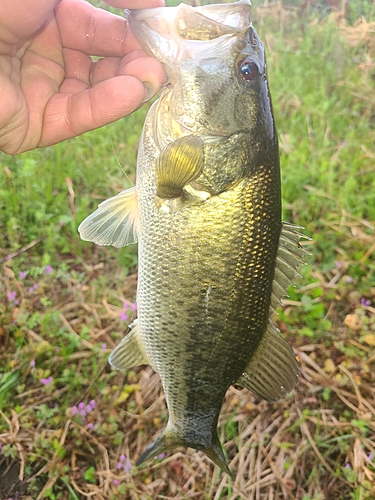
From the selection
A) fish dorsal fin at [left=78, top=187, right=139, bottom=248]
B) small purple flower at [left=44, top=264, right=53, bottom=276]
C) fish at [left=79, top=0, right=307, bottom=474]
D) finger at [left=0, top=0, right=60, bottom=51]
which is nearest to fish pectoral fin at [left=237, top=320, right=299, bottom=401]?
fish at [left=79, top=0, right=307, bottom=474]

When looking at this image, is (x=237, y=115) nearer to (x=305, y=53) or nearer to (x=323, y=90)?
(x=323, y=90)

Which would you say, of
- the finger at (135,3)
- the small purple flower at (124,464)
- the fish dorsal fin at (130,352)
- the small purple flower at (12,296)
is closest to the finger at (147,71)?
the finger at (135,3)

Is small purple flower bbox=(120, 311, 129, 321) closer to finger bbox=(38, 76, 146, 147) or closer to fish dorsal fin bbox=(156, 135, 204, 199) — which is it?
finger bbox=(38, 76, 146, 147)

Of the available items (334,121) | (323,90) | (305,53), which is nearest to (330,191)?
(334,121)

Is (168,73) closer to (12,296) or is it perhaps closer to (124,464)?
(12,296)

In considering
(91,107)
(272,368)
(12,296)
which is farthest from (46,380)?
(91,107)

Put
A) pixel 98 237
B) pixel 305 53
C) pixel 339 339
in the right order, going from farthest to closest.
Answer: pixel 305 53 < pixel 339 339 < pixel 98 237
